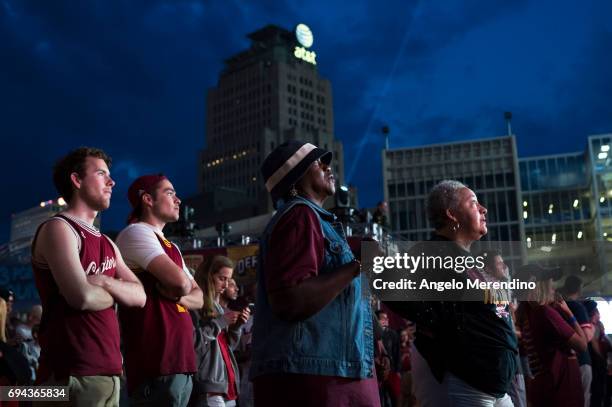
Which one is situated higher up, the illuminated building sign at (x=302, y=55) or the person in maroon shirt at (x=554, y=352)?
the illuminated building sign at (x=302, y=55)

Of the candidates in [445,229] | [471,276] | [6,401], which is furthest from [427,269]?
[6,401]

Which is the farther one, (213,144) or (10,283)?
(213,144)

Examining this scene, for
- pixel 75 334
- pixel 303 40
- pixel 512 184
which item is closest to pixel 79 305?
pixel 75 334

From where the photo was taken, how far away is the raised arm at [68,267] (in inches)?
Answer: 115

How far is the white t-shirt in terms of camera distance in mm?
3721

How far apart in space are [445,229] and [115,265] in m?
1.84

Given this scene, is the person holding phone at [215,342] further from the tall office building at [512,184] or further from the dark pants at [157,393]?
the tall office building at [512,184]

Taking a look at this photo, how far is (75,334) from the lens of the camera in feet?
9.67

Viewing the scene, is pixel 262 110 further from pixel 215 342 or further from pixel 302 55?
pixel 215 342

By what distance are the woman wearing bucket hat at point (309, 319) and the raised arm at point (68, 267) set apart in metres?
0.88

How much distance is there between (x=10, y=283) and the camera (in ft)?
69.5

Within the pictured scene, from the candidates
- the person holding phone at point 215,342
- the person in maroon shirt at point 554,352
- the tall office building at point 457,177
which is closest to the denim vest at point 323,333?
the person holding phone at point 215,342

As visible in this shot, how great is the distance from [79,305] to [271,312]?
3.31 ft

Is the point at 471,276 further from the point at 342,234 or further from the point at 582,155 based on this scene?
the point at 582,155
